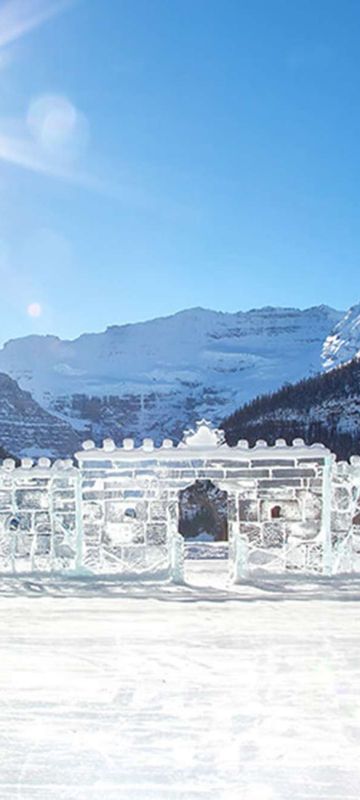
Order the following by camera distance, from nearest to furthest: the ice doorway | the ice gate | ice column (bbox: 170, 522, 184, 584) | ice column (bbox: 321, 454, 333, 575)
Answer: ice column (bbox: 170, 522, 184, 584) < ice column (bbox: 321, 454, 333, 575) < the ice gate < the ice doorway

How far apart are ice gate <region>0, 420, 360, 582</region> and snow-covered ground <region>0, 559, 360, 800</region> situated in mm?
1804

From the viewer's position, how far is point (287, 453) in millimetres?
10086

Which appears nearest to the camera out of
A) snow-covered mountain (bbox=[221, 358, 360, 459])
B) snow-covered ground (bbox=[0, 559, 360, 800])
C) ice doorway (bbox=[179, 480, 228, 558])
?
snow-covered ground (bbox=[0, 559, 360, 800])

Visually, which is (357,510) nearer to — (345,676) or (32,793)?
(345,676)

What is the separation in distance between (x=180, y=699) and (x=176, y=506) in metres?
5.37

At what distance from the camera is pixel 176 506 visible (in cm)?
1010

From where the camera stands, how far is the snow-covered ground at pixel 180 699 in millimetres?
3598

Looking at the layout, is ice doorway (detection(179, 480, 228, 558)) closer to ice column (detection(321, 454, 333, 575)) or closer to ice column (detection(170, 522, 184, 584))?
ice column (detection(321, 454, 333, 575))

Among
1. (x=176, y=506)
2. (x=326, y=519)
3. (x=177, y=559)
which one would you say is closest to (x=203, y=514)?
(x=176, y=506)

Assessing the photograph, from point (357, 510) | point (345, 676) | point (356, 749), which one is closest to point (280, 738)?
point (356, 749)

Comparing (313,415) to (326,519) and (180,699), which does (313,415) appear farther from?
(180,699)

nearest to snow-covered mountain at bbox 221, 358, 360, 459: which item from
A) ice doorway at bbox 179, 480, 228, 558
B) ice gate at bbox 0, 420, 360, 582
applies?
ice doorway at bbox 179, 480, 228, 558

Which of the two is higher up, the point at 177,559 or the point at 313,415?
the point at 313,415

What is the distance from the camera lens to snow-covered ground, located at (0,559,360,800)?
3.60m
